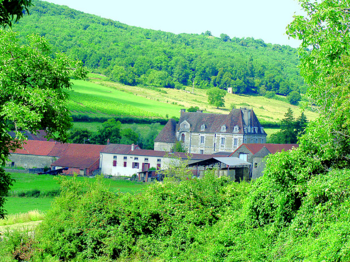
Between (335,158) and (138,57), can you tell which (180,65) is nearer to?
Answer: (138,57)

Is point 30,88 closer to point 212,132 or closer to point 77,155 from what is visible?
point 77,155

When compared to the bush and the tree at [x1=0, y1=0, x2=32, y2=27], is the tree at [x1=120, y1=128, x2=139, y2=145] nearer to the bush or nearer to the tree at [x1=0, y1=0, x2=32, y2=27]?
the tree at [x1=0, y1=0, x2=32, y2=27]

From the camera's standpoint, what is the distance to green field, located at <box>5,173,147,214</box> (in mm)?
35469

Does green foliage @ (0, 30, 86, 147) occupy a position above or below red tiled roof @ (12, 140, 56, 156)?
above

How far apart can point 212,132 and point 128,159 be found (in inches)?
986

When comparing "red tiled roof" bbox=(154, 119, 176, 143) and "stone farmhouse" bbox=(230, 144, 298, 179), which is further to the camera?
"red tiled roof" bbox=(154, 119, 176, 143)

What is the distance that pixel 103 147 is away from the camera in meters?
72.7

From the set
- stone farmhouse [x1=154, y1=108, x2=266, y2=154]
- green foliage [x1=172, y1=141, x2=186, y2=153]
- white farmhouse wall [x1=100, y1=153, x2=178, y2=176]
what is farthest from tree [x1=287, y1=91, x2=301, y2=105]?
white farmhouse wall [x1=100, y1=153, x2=178, y2=176]

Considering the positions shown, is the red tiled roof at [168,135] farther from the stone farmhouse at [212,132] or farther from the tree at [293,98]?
the tree at [293,98]

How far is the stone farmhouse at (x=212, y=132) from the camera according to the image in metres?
85.4

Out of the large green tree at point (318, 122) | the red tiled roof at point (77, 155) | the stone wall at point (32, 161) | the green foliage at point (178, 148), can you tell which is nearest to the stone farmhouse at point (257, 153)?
the green foliage at point (178, 148)

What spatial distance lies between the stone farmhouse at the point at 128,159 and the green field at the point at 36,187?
8.98 meters

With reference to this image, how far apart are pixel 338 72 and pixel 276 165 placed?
3308 mm

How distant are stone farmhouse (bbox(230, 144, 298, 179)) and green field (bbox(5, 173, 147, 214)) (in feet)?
53.6
